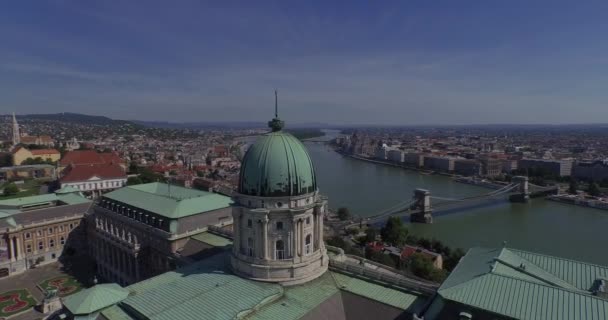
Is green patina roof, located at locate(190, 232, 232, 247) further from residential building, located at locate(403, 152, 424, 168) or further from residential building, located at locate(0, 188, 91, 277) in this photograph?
residential building, located at locate(403, 152, 424, 168)

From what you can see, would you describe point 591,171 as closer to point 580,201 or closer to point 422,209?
point 580,201

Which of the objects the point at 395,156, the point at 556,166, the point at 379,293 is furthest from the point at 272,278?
the point at 395,156

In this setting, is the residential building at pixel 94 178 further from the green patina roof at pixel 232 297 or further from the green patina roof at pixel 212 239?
the green patina roof at pixel 232 297

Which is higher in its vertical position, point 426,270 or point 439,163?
point 426,270

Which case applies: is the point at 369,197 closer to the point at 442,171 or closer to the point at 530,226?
the point at 530,226

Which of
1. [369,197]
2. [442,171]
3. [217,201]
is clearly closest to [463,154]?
[442,171]

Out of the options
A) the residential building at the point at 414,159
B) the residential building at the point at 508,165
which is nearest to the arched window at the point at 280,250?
the residential building at the point at 508,165
